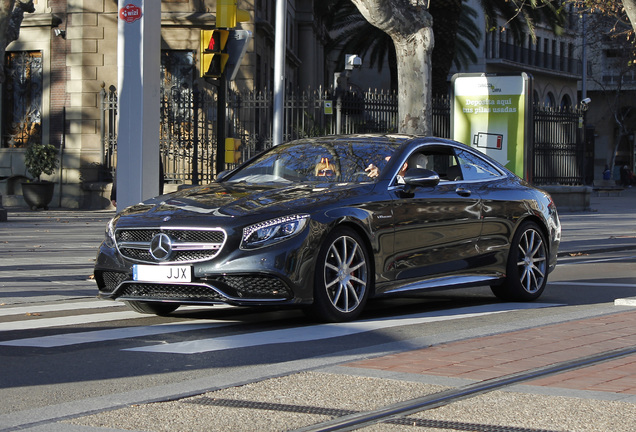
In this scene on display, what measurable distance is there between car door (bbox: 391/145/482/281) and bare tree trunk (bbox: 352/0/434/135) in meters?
6.79

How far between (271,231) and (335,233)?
59 centimetres

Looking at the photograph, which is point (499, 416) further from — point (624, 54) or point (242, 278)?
point (624, 54)

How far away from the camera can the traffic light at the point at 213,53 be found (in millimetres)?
12812

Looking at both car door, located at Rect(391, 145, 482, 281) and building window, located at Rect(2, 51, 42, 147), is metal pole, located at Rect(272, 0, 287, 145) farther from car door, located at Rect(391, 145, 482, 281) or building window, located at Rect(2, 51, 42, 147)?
building window, located at Rect(2, 51, 42, 147)

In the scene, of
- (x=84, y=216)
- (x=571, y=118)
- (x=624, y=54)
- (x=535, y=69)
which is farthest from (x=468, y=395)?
(x=535, y=69)

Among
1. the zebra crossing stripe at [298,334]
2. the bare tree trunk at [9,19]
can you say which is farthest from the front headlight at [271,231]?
the bare tree trunk at [9,19]

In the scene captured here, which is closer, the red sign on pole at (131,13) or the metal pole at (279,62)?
the red sign on pole at (131,13)

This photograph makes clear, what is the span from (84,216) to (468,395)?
777 inches

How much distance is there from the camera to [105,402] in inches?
210

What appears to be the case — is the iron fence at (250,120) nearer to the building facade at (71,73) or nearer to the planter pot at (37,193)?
the building facade at (71,73)

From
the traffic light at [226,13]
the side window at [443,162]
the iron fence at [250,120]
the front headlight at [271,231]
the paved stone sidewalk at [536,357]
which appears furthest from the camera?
the iron fence at [250,120]

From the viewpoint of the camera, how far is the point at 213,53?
42.1ft

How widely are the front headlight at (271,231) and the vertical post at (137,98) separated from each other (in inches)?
165

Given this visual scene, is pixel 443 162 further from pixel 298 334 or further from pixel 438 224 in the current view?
pixel 298 334
